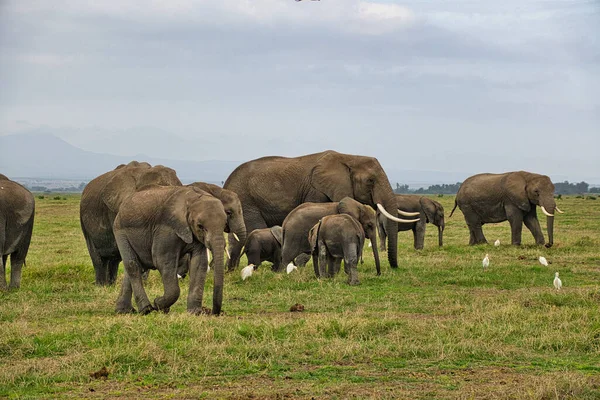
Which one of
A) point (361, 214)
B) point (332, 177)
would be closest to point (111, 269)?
point (361, 214)

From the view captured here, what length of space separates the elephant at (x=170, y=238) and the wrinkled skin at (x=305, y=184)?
6.92 metres

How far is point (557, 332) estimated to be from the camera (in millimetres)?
10273

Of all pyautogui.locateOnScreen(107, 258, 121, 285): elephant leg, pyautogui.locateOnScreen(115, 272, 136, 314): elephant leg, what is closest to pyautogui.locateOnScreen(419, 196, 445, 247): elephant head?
pyautogui.locateOnScreen(107, 258, 121, 285): elephant leg

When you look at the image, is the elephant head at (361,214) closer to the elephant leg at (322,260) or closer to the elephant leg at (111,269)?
the elephant leg at (322,260)

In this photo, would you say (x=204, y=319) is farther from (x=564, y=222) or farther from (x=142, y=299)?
(x=564, y=222)

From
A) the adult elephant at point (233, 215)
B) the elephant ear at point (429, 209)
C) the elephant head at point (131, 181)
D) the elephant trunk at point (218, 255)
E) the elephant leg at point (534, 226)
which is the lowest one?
the elephant leg at point (534, 226)

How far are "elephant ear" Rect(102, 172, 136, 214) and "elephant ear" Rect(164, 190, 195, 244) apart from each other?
2.72m

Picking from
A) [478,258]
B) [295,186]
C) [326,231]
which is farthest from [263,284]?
[478,258]

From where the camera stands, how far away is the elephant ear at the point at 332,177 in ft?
66.0

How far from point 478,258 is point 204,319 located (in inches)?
451

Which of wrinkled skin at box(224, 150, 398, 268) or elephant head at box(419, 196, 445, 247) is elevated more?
wrinkled skin at box(224, 150, 398, 268)

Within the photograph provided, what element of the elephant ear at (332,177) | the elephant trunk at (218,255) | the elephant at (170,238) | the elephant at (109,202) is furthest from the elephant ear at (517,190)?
the elephant trunk at (218,255)

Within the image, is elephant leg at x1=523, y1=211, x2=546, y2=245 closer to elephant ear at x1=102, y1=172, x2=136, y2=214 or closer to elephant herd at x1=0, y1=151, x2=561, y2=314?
elephant herd at x1=0, y1=151, x2=561, y2=314

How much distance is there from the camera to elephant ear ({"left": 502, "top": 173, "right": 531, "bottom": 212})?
2669 cm
